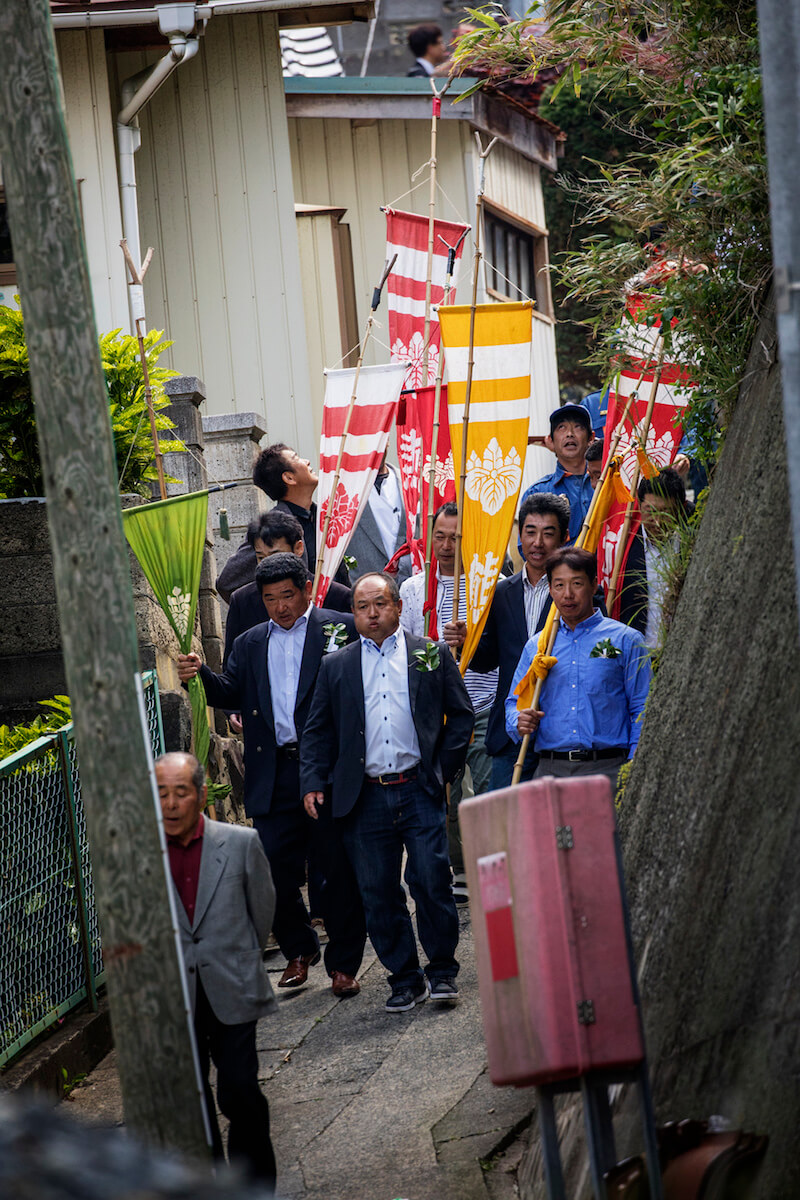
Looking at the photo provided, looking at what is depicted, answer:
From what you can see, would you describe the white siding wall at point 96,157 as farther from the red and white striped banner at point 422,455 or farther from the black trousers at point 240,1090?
the black trousers at point 240,1090

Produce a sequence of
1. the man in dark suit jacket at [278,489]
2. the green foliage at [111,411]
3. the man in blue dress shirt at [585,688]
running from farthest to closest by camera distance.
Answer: the man in dark suit jacket at [278,489]
the green foliage at [111,411]
the man in blue dress shirt at [585,688]

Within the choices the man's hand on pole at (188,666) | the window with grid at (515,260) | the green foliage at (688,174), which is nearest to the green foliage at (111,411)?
the man's hand on pole at (188,666)

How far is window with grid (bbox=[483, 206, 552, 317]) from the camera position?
16.3 metres

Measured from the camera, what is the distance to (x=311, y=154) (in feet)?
51.7

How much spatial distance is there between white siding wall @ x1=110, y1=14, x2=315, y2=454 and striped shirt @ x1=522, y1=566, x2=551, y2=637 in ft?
20.3

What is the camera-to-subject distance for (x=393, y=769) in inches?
302

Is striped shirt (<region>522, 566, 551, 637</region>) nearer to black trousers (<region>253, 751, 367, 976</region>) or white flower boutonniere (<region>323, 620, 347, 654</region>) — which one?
white flower boutonniere (<region>323, 620, 347, 654</region>)

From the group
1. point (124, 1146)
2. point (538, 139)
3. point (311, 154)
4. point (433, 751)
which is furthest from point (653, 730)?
point (538, 139)

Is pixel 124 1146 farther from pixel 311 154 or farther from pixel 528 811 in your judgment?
pixel 311 154

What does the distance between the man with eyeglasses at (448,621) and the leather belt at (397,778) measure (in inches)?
48.6

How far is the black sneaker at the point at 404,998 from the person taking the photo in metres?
7.49

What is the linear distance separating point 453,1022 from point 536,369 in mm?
11032

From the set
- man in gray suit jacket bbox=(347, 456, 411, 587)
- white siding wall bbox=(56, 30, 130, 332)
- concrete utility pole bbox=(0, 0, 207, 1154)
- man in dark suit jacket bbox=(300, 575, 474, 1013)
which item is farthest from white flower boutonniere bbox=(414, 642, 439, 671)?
white siding wall bbox=(56, 30, 130, 332)

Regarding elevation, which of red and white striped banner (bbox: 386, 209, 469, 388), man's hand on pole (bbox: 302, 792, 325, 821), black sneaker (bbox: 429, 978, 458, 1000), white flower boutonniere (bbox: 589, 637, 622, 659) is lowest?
black sneaker (bbox: 429, 978, 458, 1000)
